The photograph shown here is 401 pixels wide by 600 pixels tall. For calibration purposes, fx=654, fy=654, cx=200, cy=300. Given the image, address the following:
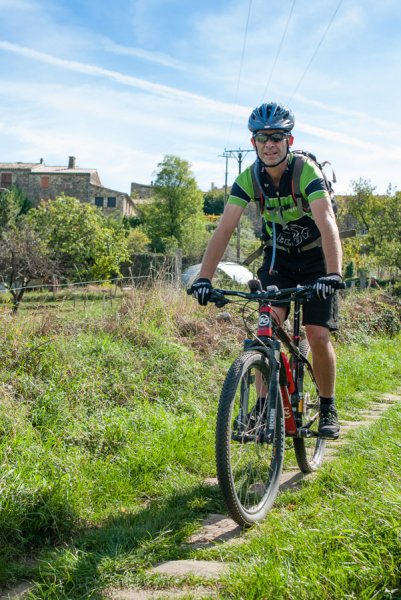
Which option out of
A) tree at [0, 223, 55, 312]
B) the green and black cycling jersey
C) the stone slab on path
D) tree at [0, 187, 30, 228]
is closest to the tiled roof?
tree at [0, 187, 30, 228]

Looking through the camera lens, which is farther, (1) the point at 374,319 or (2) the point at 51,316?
(1) the point at 374,319

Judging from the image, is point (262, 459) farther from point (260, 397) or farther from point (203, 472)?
point (203, 472)

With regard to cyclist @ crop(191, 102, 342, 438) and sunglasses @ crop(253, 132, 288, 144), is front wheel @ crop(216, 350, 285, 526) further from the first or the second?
sunglasses @ crop(253, 132, 288, 144)

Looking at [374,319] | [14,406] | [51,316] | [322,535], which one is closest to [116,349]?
[51,316]

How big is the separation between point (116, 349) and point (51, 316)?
0.67 metres

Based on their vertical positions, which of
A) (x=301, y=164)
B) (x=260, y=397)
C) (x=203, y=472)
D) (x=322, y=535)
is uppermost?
(x=301, y=164)

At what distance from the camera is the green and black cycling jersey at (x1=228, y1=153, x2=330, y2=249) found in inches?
161

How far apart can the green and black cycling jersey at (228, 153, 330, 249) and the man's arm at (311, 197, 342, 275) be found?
2.0 inches

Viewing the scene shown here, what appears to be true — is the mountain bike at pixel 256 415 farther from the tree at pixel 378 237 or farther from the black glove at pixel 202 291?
the tree at pixel 378 237

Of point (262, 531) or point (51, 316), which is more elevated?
point (51, 316)

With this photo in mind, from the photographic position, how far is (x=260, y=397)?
3.81 metres

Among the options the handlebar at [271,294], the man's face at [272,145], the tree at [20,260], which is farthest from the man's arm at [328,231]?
the tree at [20,260]

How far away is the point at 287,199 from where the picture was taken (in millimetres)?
4227

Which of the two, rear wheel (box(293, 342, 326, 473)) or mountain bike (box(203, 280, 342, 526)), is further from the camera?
rear wheel (box(293, 342, 326, 473))
